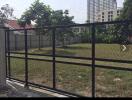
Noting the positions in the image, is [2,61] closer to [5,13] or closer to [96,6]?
[5,13]

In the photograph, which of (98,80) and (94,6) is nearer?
(98,80)

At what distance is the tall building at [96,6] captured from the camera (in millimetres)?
125812

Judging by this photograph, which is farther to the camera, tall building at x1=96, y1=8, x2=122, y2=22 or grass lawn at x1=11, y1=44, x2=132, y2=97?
tall building at x1=96, y1=8, x2=122, y2=22

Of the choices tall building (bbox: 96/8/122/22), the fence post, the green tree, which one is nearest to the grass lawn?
the fence post

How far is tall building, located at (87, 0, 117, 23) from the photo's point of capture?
12581cm

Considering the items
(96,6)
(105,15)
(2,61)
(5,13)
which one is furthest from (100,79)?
(96,6)

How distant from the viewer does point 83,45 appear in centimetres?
891

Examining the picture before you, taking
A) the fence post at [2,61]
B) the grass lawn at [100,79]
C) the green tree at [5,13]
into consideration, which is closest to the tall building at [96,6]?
Result: the green tree at [5,13]

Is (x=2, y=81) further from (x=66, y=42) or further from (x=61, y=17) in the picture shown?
(x=61, y=17)

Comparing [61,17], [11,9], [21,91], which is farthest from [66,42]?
[11,9]

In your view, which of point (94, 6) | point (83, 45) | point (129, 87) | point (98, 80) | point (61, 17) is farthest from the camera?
point (94, 6)

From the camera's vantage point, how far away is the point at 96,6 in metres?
135

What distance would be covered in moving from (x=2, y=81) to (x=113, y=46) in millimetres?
3847

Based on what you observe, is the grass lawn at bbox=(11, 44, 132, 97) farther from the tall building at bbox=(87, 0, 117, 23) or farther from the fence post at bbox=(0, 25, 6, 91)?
the tall building at bbox=(87, 0, 117, 23)
